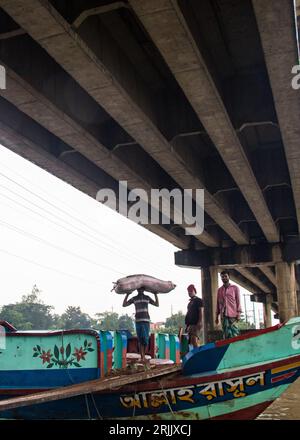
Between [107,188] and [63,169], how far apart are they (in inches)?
Answer: 102

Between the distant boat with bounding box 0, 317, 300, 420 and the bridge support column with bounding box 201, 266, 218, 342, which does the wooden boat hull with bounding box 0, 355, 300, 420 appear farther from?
the bridge support column with bounding box 201, 266, 218, 342

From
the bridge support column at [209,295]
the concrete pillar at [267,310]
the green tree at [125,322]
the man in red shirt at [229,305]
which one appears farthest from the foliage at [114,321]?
the man in red shirt at [229,305]

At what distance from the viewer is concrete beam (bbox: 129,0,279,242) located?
670 cm

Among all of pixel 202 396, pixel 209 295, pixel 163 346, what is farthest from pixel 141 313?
pixel 209 295

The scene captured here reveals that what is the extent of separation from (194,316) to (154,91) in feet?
18.3

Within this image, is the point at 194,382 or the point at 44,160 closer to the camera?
the point at 194,382

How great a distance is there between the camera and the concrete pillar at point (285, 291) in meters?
22.9

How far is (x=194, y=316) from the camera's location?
979cm

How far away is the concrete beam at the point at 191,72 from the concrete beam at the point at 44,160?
15.1 ft

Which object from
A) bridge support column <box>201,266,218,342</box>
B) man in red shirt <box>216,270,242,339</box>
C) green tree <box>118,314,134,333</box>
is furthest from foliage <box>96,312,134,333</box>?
man in red shirt <box>216,270,242,339</box>

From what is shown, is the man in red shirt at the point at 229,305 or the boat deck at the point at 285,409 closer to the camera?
the man in red shirt at the point at 229,305

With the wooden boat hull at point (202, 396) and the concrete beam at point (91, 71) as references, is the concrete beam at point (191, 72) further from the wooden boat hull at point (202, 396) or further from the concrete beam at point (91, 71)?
the wooden boat hull at point (202, 396)

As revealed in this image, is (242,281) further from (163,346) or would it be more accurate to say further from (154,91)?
(154,91)

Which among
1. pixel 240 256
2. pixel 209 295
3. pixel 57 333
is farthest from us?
pixel 209 295
